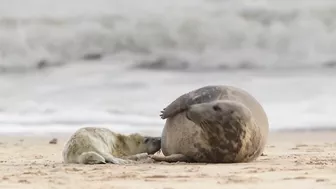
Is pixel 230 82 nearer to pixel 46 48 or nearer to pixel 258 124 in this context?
pixel 46 48

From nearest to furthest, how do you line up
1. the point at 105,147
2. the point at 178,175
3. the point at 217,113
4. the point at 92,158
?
the point at 178,175, the point at 217,113, the point at 92,158, the point at 105,147

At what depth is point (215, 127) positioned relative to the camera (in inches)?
272

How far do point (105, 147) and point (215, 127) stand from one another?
1.56 m

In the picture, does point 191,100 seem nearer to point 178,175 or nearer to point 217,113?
point 217,113

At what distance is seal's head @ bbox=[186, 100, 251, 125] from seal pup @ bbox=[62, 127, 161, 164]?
37.4 inches

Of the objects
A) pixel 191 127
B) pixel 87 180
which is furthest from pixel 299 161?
pixel 87 180

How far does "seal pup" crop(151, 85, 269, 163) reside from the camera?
6.91m

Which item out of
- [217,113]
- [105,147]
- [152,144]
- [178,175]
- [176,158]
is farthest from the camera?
[152,144]

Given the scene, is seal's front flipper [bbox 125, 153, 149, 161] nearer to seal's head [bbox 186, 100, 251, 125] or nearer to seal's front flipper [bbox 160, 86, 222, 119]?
seal's front flipper [bbox 160, 86, 222, 119]

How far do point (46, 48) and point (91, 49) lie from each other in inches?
47.8

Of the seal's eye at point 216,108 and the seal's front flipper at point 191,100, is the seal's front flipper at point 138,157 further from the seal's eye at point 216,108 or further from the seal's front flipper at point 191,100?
the seal's eye at point 216,108

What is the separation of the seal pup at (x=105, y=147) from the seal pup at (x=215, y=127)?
0.55 meters

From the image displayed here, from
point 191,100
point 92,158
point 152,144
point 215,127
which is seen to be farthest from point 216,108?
point 152,144

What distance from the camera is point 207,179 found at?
567 centimetres
